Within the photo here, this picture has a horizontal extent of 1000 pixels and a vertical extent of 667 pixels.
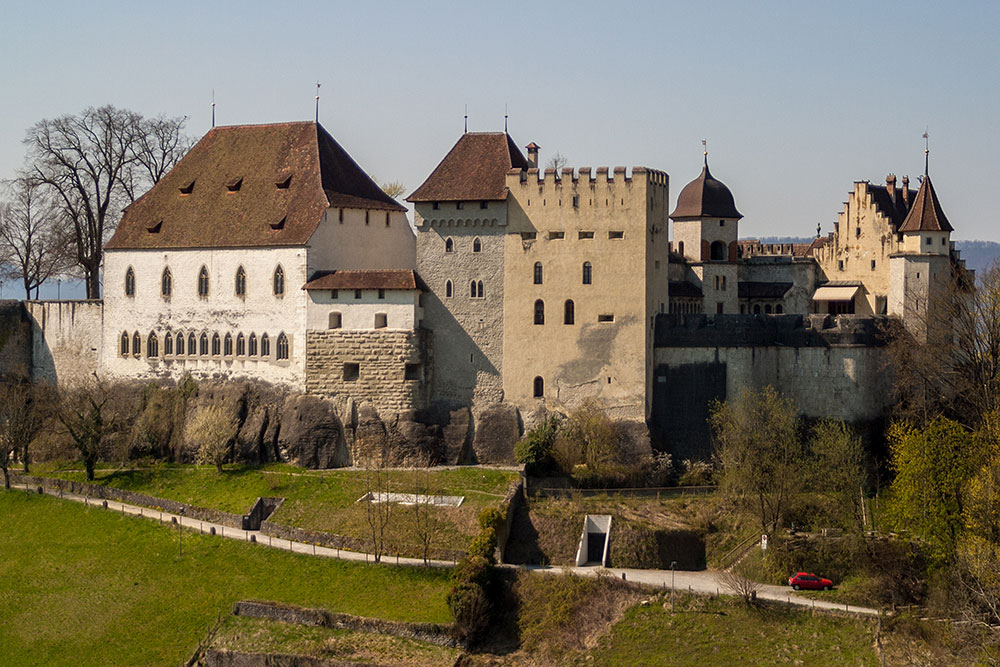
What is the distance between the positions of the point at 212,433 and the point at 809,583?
2697 centimetres

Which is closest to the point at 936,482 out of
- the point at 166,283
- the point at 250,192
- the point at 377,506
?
the point at 377,506

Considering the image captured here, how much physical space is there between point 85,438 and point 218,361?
6900mm

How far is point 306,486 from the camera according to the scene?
66625 millimetres

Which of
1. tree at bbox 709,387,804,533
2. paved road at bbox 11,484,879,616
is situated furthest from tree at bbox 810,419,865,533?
paved road at bbox 11,484,879,616

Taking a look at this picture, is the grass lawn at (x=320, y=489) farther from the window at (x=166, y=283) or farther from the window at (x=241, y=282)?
the window at (x=166, y=283)

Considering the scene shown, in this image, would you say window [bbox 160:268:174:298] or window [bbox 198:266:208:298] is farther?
window [bbox 160:268:174:298]

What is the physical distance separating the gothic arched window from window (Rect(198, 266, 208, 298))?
145 inches

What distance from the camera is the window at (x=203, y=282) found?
7325cm

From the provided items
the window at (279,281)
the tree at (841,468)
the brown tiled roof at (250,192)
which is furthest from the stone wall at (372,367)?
the tree at (841,468)

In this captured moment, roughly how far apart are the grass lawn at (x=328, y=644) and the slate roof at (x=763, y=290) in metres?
28.8

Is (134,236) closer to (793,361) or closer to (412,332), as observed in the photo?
(412,332)

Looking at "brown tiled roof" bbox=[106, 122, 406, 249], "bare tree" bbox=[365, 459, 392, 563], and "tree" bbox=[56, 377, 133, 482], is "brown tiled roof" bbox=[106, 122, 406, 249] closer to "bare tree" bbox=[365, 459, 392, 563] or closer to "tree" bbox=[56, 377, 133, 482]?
"tree" bbox=[56, 377, 133, 482]

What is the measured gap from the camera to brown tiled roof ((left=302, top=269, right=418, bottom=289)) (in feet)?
228

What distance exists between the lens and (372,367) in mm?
69500
